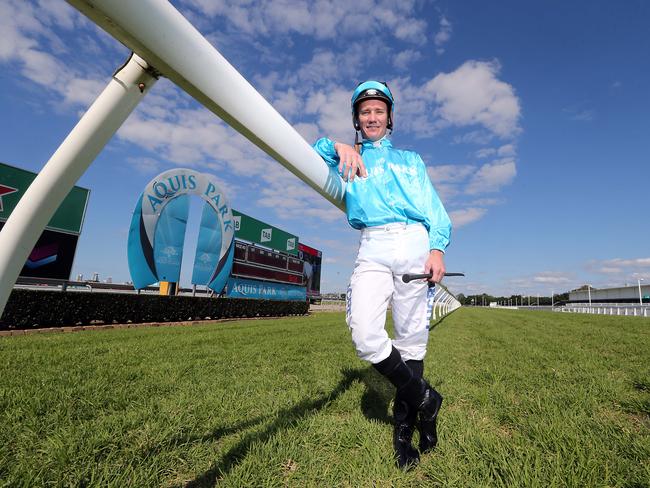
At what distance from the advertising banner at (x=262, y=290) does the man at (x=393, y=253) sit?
18.0m

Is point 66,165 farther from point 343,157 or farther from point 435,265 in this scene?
point 435,265

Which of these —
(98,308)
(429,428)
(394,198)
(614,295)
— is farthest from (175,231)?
(614,295)

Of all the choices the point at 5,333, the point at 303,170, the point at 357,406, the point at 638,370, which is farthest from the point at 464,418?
the point at 5,333

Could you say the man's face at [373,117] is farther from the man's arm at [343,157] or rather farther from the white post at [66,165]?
the white post at [66,165]

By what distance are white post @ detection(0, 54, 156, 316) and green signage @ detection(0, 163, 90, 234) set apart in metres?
10.6

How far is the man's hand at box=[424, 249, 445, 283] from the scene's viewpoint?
7.35 feet

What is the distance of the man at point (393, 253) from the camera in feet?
6.91

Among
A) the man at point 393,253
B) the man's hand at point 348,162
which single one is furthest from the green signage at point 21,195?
the man's hand at point 348,162

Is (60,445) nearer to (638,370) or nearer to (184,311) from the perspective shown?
(638,370)

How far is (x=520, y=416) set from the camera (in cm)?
267

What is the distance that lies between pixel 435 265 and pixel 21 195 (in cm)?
1481

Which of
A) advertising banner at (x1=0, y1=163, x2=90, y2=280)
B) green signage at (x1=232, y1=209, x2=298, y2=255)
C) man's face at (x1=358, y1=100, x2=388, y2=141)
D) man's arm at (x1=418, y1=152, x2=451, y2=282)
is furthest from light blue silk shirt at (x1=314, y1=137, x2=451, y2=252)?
green signage at (x1=232, y1=209, x2=298, y2=255)

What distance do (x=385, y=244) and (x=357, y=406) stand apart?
1516 mm

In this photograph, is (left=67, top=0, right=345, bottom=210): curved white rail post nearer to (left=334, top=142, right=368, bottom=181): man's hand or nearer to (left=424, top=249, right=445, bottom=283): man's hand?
(left=334, top=142, right=368, bottom=181): man's hand
